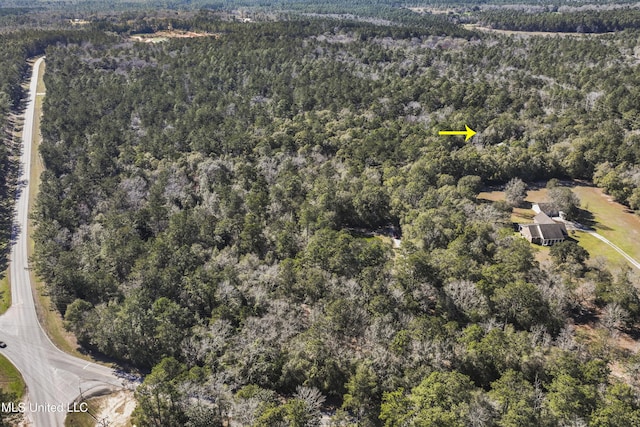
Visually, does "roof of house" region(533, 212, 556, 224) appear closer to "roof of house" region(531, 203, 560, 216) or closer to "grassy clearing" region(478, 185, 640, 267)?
"grassy clearing" region(478, 185, 640, 267)

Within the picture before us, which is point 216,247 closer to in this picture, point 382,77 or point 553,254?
point 553,254

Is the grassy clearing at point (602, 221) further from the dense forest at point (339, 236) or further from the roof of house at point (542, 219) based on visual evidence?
the roof of house at point (542, 219)

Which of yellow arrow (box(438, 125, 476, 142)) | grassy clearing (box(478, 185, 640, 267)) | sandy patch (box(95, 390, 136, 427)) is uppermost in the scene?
yellow arrow (box(438, 125, 476, 142))

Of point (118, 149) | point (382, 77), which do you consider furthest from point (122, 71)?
point (382, 77)

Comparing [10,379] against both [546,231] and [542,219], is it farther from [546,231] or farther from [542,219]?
[542,219]

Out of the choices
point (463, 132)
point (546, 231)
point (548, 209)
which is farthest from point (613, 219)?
point (463, 132)

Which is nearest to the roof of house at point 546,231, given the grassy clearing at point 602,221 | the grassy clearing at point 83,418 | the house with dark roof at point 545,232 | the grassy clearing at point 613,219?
the house with dark roof at point 545,232

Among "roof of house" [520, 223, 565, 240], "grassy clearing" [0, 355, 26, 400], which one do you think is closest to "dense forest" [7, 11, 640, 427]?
"roof of house" [520, 223, 565, 240]
